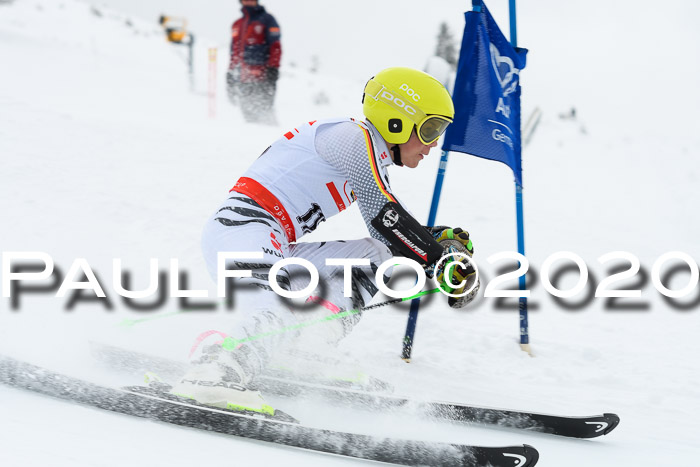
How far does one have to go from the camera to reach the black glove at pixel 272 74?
9.95 meters

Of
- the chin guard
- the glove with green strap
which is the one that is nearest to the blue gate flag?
the glove with green strap

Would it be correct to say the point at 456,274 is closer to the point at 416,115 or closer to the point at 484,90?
the point at 416,115

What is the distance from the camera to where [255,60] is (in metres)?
9.91

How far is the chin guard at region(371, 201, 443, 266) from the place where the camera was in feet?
9.83

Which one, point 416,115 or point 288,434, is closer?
point 288,434

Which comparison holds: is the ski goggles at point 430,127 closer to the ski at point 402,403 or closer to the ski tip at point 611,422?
the ski at point 402,403

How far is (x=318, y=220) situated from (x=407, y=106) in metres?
0.76

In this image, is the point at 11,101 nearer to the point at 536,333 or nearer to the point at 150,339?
the point at 150,339

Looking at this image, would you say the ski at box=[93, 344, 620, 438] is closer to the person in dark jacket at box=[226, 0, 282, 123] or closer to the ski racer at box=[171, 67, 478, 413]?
the ski racer at box=[171, 67, 478, 413]

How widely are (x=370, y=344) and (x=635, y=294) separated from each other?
2.74 metres

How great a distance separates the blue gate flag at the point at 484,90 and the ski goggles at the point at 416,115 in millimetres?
873

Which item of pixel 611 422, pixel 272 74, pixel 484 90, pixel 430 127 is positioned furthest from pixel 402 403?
pixel 272 74

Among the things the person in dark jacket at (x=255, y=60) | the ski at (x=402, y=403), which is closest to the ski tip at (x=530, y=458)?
the ski at (x=402, y=403)

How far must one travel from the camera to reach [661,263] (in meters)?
6.54
